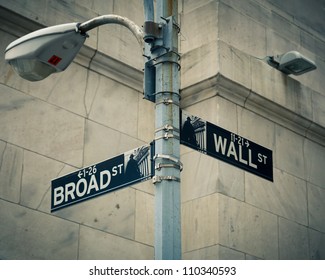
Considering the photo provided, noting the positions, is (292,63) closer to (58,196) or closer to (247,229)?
(247,229)

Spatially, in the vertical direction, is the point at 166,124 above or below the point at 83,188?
above

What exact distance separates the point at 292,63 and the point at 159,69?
274 inches

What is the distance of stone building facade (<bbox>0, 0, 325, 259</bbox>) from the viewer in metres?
11.5


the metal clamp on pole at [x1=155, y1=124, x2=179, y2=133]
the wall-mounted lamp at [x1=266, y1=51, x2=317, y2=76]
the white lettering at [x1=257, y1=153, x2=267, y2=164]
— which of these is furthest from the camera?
the wall-mounted lamp at [x1=266, y1=51, x2=317, y2=76]

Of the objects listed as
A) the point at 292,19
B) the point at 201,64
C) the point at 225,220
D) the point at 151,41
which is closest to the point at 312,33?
the point at 292,19

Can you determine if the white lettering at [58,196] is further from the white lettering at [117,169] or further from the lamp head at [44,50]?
the lamp head at [44,50]

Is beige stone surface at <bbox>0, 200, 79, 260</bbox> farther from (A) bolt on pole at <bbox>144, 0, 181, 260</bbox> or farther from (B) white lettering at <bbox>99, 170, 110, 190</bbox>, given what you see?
(A) bolt on pole at <bbox>144, 0, 181, 260</bbox>

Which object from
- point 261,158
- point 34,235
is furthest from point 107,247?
point 261,158

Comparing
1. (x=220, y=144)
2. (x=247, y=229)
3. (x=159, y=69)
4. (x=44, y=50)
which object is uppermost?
(x=44, y=50)

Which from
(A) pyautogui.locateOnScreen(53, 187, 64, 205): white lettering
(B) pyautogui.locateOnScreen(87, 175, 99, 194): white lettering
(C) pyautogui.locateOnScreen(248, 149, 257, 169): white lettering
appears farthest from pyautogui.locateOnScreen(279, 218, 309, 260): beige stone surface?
(B) pyautogui.locateOnScreen(87, 175, 99, 194): white lettering

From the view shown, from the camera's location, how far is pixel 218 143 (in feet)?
→ 26.1

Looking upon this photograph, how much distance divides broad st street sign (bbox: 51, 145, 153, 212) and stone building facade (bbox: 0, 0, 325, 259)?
113 inches

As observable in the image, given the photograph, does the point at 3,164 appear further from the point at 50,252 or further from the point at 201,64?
the point at 201,64

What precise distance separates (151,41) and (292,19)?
27.3 feet
